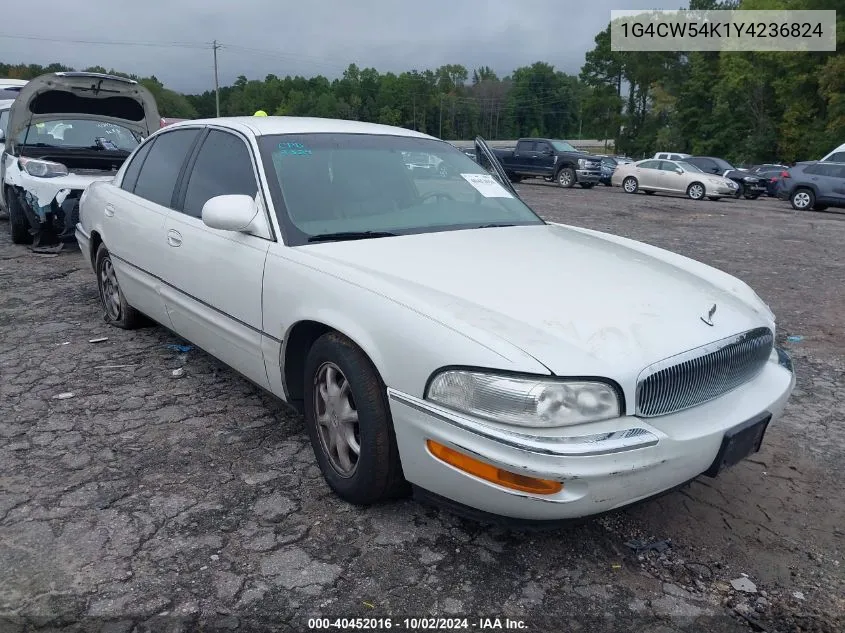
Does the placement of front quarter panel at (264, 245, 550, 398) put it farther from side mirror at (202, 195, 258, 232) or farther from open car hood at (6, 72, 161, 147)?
open car hood at (6, 72, 161, 147)

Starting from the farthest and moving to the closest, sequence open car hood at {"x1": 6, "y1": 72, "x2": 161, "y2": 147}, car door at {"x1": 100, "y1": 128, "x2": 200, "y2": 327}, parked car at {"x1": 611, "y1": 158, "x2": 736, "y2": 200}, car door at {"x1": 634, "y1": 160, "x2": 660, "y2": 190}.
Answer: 1. car door at {"x1": 634, "y1": 160, "x2": 660, "y2": 190}
2. parked car at {"x1": 611, "y1": 158, "x2": 736, "y2": 200}
3. open car hood at {"x1": 6, "y1": 72, "x2": 161, "y2": 147}
4. car door at {"x1": 100, "y1": 128, "x2": 200, "y2": 327}

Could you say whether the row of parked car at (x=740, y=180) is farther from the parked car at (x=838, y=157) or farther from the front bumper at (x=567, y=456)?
the front bumper at (x=567, y=456)

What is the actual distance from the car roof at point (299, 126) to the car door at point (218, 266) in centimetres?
10

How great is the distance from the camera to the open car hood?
24.5 feet

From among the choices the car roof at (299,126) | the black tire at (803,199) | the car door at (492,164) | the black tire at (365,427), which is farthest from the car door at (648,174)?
the black tire at (365,427)

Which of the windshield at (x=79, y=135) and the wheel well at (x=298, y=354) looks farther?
the windshield at (x=79, y=135)

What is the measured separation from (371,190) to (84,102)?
20.0 feet

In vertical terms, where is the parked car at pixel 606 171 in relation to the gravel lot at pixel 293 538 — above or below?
above

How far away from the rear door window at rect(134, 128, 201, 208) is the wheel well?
1.54 meters

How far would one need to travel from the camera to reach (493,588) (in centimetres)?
238

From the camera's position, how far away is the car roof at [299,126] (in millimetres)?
3607

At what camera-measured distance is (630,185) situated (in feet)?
79.8

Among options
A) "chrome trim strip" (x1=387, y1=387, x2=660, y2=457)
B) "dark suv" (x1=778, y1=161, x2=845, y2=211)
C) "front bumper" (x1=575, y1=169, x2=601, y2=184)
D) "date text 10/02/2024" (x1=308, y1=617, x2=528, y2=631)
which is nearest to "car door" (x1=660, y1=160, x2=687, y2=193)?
"front bumper" (x1=575, y1=169, x2=601, y2=184)

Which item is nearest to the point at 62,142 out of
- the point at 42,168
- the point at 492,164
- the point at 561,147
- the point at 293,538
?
the point at 42,168
